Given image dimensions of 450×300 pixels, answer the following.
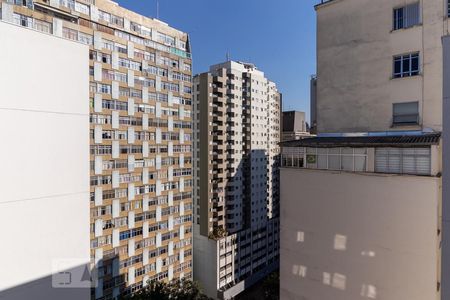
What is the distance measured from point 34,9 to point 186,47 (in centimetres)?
2134

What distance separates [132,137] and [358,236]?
2969 centimetres

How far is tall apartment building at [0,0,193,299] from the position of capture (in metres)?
31.9

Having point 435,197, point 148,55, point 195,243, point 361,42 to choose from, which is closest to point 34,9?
point 148,55

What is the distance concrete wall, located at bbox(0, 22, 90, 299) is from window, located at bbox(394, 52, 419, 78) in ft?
43.6

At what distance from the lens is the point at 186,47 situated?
45.0 m

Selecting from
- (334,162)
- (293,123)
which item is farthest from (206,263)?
(293,123)

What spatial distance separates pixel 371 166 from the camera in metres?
12.4

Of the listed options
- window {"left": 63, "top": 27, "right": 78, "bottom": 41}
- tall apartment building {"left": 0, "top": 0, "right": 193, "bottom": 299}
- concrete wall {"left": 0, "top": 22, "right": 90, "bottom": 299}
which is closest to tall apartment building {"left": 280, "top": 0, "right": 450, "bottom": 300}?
concrete wall {"left": 0, "top": 22, "right": 90, "bottom": 299}

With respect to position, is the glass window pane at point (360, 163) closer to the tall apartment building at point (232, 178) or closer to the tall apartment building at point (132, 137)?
the tall apartment building at point (132, 137)

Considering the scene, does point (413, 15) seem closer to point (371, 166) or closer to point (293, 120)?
point (371, 166)

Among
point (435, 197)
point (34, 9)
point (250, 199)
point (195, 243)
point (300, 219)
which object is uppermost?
point (34, 9)

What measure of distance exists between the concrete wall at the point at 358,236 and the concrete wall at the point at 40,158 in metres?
10.2

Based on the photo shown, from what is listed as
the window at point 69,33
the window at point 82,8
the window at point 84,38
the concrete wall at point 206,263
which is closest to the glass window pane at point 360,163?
the window at point 69,33

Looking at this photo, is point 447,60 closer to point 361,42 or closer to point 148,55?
point 361,42
